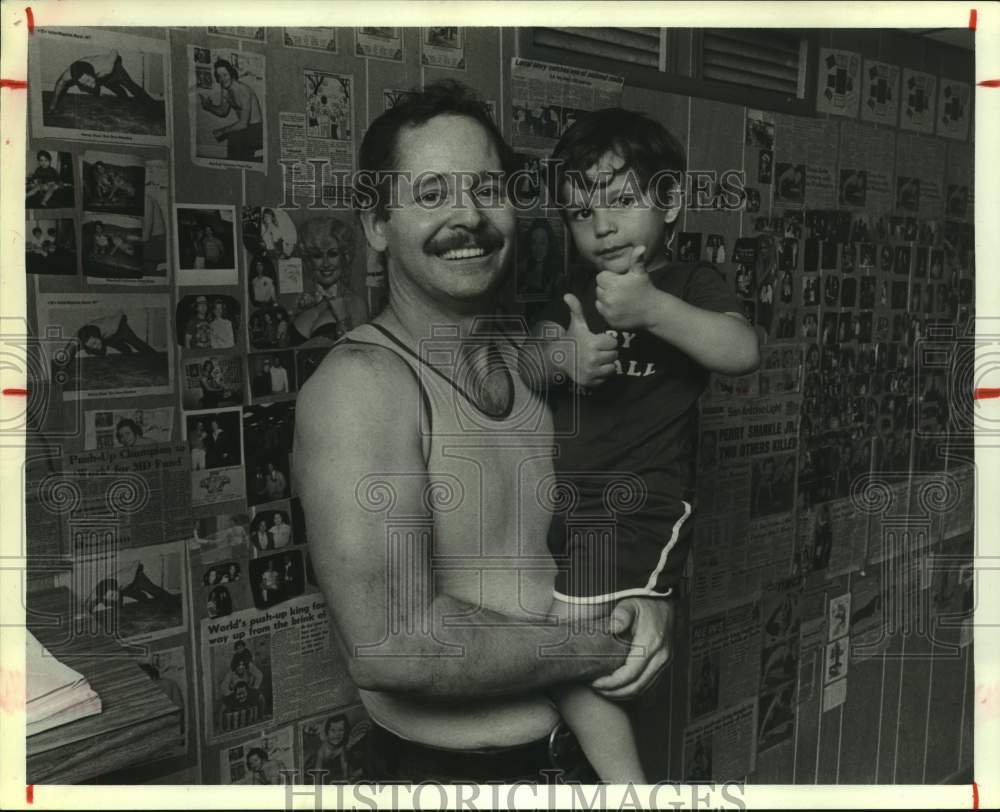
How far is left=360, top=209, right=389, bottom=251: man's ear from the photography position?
4.97 feet

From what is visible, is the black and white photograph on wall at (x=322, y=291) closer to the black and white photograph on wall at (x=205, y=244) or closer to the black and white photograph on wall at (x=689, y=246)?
the black and white photograph on wall at (x=205, y=244)

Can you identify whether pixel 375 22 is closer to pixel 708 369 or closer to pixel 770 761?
pixel 708 369

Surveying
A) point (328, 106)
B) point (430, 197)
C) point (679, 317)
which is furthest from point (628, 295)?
point (328, 106)

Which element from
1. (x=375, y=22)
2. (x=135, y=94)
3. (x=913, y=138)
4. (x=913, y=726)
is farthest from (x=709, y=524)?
(x=135, y=94)

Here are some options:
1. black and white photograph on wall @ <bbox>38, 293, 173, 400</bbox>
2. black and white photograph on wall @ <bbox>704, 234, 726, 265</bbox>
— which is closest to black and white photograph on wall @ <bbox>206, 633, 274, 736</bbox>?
black and white photograph on wall @ <bbox>38, 293, 173, 400</bbox>

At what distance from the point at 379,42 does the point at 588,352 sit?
57cm

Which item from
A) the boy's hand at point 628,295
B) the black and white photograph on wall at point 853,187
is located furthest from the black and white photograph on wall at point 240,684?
the black and white photograph on wall at point 853,187

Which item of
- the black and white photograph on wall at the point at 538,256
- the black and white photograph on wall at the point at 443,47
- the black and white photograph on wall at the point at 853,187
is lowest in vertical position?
the black and white photograph on wall at the point at 538,256

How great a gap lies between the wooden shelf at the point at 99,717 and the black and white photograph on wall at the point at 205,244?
0.53m

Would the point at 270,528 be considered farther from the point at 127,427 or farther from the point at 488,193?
the point at 488,193

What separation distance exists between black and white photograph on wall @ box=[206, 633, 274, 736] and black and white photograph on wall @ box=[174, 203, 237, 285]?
557 millimetres

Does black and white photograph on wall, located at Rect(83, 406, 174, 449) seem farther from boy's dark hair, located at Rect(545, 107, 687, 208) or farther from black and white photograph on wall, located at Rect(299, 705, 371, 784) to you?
boy's dark hair, located at Rect(545, 107, 687, 208)

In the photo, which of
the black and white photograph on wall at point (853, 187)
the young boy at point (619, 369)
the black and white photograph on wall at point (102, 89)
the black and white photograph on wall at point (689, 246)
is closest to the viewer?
the black and white photograph on wall at point (102, 89)

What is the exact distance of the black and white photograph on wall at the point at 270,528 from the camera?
1.54 meters
